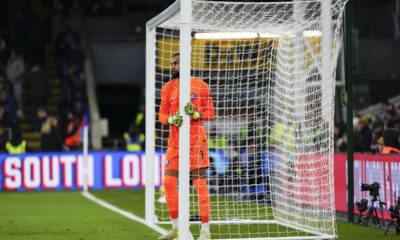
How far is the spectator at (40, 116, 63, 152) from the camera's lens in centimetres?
2654

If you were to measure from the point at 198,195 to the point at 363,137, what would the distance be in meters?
9.74

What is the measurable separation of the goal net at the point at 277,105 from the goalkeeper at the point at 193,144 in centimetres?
86

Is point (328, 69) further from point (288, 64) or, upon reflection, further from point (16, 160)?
point (16, 160)

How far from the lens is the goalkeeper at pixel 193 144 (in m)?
12.8

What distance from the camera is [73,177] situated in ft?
82.5

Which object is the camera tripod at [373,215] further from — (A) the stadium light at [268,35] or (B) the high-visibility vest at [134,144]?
(B) the high-visibility vest at [134,144]

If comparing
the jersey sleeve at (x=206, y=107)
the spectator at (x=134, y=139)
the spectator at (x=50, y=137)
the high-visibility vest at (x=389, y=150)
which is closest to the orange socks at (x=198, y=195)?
the jersey sleeve at (x=206, y=107)

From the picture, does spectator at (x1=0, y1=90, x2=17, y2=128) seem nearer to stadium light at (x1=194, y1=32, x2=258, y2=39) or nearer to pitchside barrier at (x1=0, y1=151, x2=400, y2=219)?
pitchside barrier at (x1=0, y1=151, x2=400, y2=219)

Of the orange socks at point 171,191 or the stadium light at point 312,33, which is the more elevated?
the stadium light at point 312,33

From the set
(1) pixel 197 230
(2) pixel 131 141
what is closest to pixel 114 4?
(2) pixel 131 141

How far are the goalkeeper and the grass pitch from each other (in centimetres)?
79

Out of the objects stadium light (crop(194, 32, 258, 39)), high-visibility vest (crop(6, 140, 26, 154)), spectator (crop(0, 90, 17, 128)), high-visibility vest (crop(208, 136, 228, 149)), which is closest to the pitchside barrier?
high-visibility vest (crop(6, 140, 26, 154))

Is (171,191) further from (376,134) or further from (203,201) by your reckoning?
(376,134)

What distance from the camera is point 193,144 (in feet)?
42.2
